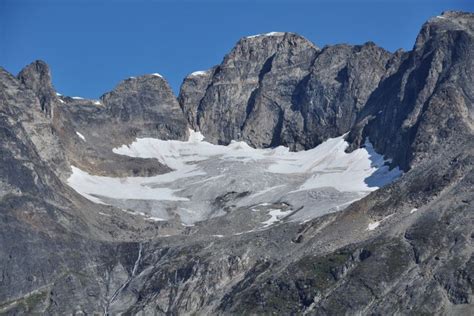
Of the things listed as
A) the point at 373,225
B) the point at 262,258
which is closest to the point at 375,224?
the point at 373,225

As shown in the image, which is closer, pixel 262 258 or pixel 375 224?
pixel 262 258

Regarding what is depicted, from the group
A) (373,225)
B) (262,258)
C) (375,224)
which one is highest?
(375,224)

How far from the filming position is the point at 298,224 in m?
179

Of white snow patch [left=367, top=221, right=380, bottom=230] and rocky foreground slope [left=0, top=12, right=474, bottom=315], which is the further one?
white snow patch [left=367, top=221, right=380, bottom=230]

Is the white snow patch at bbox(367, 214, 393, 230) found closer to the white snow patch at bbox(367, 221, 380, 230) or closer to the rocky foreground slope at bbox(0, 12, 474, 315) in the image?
the white snow patch at bbox(367, 221, 380, 230)

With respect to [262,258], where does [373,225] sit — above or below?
above

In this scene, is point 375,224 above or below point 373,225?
above

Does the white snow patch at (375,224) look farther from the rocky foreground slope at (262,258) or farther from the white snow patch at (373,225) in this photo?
the rocky foreground slope at (262,258)

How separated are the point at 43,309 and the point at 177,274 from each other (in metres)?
20.6

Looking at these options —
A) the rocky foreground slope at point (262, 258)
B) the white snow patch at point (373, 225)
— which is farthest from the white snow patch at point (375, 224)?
the rocky foreground slope at point (262, 258)

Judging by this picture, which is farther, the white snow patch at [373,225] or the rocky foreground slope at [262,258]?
the white snow patch at [373,225]

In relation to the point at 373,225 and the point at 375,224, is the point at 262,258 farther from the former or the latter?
the point at 375,224

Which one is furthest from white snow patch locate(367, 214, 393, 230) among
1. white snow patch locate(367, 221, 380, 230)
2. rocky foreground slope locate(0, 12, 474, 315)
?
rocky foreground slope locate(0, 12, 474, 315)

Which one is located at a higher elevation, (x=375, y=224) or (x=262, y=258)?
(x=375, y=224)
